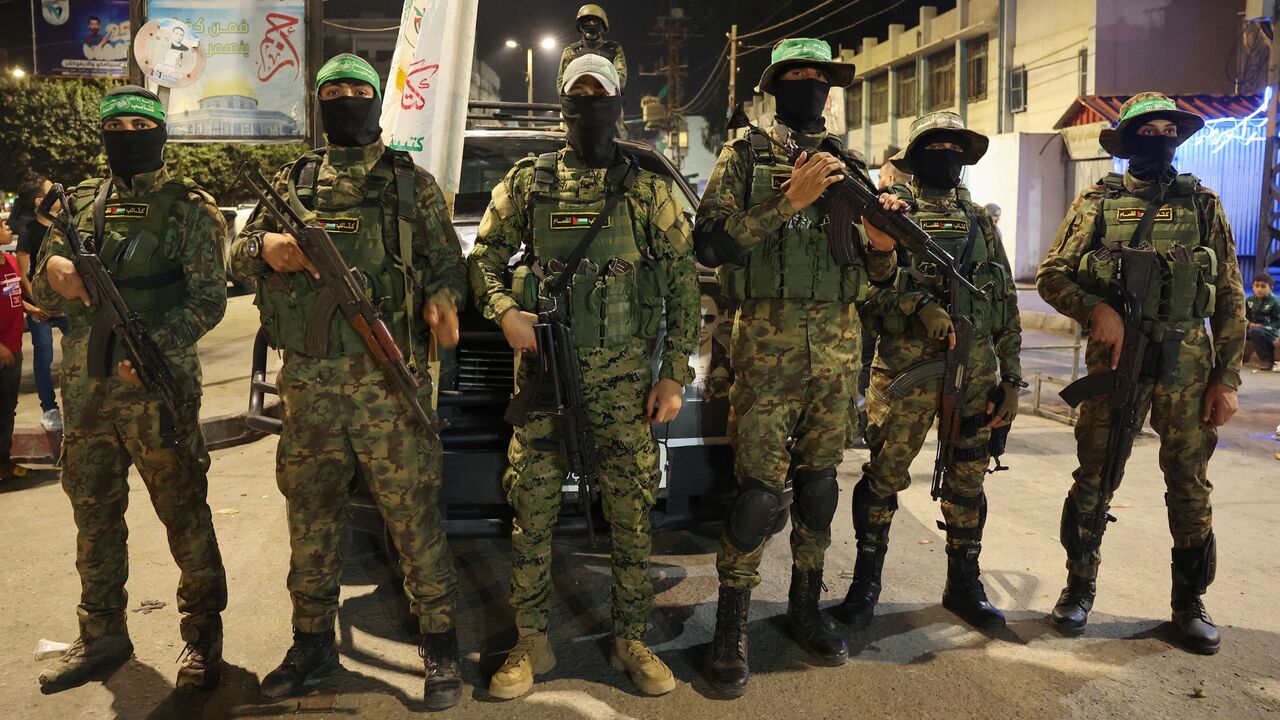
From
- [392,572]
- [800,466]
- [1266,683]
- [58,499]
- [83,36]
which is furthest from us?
[83,36]

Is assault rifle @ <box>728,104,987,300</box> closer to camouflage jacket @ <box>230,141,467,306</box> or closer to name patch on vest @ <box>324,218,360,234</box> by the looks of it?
camouflage jacket @ <box>230,141,467,306</box>

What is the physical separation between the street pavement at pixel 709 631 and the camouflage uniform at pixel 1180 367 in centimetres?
51

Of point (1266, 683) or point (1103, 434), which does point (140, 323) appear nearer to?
point (1103, 434)

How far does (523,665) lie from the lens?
3416 mm

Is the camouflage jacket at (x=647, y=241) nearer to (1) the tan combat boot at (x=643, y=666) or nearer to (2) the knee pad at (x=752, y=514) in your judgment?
(2) the knee pad at (x=752, y=514)

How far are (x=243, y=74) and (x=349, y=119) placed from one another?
3.59m

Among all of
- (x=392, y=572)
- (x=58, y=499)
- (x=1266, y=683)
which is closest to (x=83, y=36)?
(x=58, y=499)

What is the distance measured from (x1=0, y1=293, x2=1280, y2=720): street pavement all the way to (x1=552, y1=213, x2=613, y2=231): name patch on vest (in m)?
1.70

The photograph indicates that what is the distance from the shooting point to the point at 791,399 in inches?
141

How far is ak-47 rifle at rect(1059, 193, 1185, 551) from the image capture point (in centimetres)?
379

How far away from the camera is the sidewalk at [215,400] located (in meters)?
6.82

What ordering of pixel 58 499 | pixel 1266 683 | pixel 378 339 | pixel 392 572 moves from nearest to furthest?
pixel 378 339 → pixel 1266 683 → pixel 392 572 → pixel 58 499

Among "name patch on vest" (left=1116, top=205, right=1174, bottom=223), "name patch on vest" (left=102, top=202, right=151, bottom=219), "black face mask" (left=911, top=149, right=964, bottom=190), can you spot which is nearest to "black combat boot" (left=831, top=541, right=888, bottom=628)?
"black face mask" (left=911, top=149, right=964, bottom=190)

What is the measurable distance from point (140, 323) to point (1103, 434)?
151 inches
